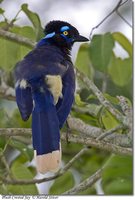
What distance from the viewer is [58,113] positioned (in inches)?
99.1

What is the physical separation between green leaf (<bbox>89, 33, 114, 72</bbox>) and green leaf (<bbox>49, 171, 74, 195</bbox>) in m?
0.54

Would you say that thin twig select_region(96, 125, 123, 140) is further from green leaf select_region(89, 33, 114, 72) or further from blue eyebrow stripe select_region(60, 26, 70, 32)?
blue eyebrow stripe select_region(60, 26, 70, 32)

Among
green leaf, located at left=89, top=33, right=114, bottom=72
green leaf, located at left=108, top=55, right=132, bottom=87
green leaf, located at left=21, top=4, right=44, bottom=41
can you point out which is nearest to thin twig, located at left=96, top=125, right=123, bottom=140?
green leaf, located at left=89, top=33, right=114, bottom=72

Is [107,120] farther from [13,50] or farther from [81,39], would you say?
[13,50]

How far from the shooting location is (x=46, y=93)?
2.53 metres

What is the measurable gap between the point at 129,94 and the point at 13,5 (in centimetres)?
81

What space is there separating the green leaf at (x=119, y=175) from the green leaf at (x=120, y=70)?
3.09 ft

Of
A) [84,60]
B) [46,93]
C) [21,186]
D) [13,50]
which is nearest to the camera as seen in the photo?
[46,93]

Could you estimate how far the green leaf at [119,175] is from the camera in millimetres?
2188

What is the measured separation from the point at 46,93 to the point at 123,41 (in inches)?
31.3

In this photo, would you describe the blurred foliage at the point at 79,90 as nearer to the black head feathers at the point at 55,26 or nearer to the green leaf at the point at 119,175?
the black head feathers at the point at 55,26

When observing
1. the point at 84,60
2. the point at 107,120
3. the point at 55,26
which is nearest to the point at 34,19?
the point at 55,26

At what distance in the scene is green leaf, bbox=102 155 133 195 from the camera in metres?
2.19

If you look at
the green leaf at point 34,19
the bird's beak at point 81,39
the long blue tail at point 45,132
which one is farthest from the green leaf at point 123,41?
the long blue tail at point 45,132
